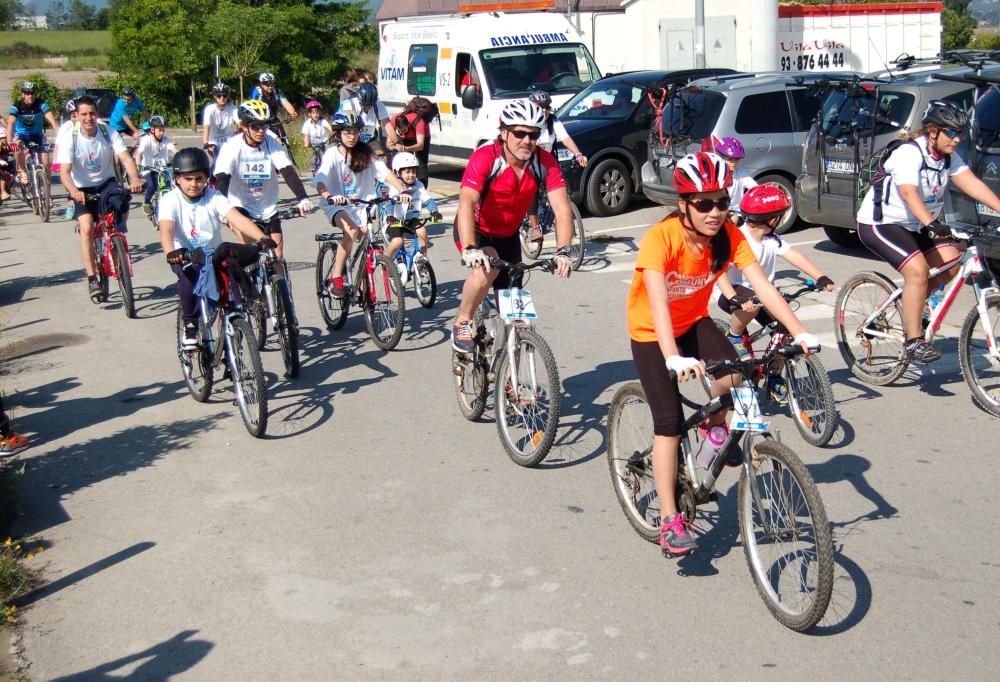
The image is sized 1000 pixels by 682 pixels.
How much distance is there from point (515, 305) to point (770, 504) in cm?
215

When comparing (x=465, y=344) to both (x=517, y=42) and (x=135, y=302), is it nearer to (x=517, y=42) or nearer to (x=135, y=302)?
(x=135, y=302)

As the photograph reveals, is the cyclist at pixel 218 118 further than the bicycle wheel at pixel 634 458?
Yes

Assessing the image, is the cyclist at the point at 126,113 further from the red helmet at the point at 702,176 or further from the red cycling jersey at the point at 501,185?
the red helmet at the point at 702,176

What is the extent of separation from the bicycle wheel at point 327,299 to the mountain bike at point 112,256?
88.8 inches

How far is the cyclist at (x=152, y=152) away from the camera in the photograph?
1652 centimetres

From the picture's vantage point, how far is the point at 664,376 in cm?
488

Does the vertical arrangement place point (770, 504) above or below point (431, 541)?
above

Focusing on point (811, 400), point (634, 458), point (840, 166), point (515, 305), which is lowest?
point (811, 400)

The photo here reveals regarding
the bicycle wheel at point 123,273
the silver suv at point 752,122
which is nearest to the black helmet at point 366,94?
the silver suv at point 752,122

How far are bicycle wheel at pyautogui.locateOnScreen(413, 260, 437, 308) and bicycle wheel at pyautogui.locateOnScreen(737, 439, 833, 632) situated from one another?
6114mm

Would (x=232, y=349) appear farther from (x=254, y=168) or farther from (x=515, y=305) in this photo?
(x=254, y=168)

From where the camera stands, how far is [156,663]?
4.56 m

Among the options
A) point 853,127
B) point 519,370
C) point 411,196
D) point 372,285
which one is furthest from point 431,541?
point 853,127

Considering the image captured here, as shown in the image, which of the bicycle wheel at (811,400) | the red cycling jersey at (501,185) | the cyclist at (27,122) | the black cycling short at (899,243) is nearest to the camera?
the bicycle wheel at (811,400)
